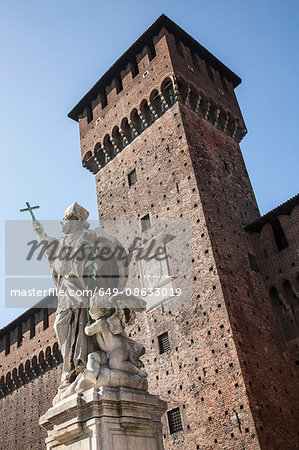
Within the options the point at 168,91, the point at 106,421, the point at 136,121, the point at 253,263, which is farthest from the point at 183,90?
the point at 106,421

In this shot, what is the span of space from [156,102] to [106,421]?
13595 millimetres

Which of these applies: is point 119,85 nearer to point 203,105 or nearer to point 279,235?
point 203,105

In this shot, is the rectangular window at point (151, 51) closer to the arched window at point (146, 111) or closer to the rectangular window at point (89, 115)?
the arched window at point (146, 111)

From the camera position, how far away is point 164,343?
1216 cm

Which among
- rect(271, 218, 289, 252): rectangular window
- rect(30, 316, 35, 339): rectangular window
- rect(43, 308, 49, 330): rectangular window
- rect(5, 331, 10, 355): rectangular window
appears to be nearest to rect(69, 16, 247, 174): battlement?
rect(271, 218, 289, 252): rectangular window

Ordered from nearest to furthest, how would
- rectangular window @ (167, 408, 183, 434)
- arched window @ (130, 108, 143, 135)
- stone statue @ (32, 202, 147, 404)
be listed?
1. stone statue @ (32, 202, 147, 404)
2. rectangular window @ (167, 408, 183, 434)
3. arched window @ (130, 108, 143, 135)

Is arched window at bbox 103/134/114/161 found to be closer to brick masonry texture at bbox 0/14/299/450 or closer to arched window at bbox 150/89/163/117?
brick masonry texture at bbox 0/14/299/450

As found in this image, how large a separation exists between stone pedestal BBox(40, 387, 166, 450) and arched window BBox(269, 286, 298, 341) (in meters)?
9.41

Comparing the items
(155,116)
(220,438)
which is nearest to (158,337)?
(220,438)

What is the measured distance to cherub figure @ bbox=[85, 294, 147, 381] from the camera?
3.48 m

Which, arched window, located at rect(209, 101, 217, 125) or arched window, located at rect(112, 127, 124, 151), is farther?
arched window, located at rect(112, 127, 124, 151)

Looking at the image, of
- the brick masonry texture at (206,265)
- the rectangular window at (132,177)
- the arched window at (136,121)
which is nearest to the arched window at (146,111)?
the brick masonry texture at (206,265)

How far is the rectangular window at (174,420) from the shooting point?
427 inches

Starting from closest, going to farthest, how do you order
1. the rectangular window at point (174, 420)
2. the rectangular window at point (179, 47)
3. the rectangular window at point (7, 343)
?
the rectangular window at point (174, 420)
the rectangular window at point (179, 47)
the rectangular window at point (7, 343)
